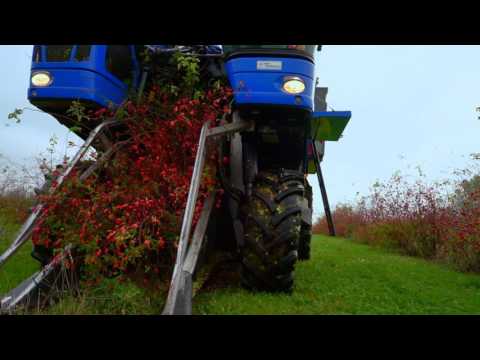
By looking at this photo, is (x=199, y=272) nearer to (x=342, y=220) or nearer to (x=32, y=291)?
(x=32, y=291)

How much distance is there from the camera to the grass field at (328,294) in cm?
207

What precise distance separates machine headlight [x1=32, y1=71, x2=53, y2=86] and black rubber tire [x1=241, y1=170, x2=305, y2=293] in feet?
4.84

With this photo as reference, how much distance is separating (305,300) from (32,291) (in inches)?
57.9

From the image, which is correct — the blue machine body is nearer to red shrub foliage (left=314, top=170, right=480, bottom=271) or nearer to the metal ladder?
the metal ladder

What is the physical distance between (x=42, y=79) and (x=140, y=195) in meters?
1.02

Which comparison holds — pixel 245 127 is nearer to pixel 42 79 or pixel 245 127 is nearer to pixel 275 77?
pixel 275 77

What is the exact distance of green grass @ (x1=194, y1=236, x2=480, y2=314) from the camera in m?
2.31

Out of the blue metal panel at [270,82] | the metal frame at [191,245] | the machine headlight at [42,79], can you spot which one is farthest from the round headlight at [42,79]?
the blue metal panel at [270,82]

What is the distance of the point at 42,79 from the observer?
270 centimetres

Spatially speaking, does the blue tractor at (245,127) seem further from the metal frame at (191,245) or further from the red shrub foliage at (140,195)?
the red shrub foliage at (140,195)

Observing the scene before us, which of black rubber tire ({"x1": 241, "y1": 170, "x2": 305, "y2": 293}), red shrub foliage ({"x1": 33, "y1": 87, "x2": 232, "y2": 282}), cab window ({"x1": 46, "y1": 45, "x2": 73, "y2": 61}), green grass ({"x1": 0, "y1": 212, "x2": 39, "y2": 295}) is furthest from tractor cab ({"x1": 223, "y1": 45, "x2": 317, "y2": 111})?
green grass ({"x1": 0, "y1": 212, "x2": 39, "y2": 295})

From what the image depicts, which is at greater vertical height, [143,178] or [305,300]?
[143,178]
